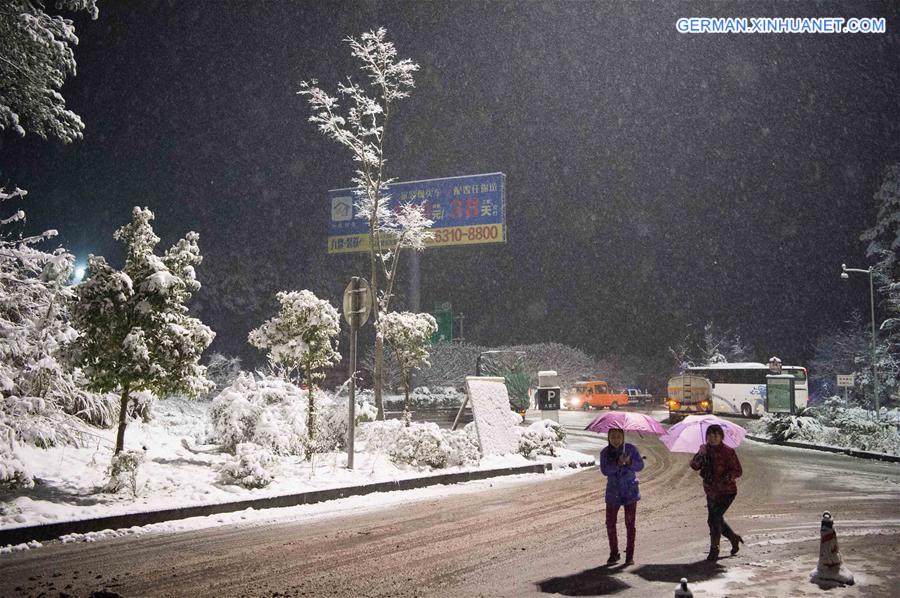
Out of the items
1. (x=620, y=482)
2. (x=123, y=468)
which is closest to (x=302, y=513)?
(x=123, y=468)

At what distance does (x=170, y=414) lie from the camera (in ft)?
63.6

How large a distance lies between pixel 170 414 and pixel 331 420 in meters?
6.43

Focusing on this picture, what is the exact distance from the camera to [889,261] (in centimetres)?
4500

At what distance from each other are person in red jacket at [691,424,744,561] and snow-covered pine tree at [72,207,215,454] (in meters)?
6.70

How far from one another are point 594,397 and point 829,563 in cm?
4671

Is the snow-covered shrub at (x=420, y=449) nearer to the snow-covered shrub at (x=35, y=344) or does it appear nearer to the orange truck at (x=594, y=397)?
the snow-covered shrub at (x=35, y=344)

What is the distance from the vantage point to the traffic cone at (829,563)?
254 inches

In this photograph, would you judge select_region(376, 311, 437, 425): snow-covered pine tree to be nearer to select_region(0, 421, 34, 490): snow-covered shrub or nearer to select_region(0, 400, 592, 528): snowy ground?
select_region(0, 400, 592, 528): snowy ground

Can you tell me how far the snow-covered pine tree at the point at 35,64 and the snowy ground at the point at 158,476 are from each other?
5.94 metres

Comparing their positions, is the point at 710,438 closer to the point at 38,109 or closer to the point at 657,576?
the point at 657,576

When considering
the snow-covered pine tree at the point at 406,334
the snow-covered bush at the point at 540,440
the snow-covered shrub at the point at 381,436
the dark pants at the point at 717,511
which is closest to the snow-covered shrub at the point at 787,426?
the snow-covered bush at the point at 540,440

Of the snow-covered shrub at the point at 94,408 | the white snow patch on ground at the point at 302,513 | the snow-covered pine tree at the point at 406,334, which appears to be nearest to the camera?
the white snow patch on ground at the point at 302,513

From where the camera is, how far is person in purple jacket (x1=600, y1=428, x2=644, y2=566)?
761cm

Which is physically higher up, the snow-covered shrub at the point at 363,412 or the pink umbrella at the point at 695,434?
the pink umbrella at the point at 695,434
